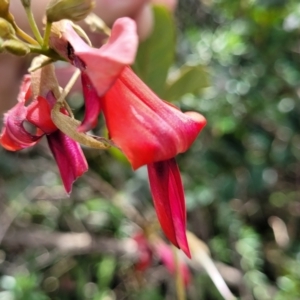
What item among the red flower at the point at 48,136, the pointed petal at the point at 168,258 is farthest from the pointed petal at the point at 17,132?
the pointed petal at the point at 168,258

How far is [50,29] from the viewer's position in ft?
1.08

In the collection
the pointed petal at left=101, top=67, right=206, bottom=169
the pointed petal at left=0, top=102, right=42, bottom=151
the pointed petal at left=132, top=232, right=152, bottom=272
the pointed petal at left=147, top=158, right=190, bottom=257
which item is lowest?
the pointed petal at left=132, top=232, right=152, bottom=272

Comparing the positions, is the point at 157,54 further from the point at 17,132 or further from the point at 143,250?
the point at 143,250

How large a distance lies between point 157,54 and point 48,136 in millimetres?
429

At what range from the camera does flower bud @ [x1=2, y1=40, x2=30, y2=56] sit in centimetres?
30

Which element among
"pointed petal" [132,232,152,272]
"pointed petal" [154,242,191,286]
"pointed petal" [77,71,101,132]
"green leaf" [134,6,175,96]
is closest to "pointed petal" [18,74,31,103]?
"pointed petal" [77,71,101,132]

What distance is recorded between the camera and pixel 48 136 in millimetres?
362

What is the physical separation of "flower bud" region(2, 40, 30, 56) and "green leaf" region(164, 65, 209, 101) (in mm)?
457

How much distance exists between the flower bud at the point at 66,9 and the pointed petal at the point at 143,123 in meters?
0.06

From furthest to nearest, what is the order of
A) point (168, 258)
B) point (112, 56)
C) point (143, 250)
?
1. point (143, 250)
2. point (168, 258)
3. point (112, 56)

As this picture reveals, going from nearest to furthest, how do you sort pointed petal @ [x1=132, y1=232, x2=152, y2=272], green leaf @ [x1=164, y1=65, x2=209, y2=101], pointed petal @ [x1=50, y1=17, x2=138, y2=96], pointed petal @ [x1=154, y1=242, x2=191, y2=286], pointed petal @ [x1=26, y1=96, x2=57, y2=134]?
pointed petal @ [x1=50, y1=17, x2=138, y2=96], pointed petal @ [x1=26, y1=96, x2=57, y2=134], green leaf @ [x1=164, y1=65, x2=209, y2=101], pointed petal @ [x1=154, y1=242, x2=191, y2=286], pointed petal @ [x1=132, y1=232, x2=152, y2=272]

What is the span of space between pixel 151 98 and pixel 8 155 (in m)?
1.12

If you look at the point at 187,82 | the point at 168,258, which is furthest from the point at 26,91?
the point at 168,258

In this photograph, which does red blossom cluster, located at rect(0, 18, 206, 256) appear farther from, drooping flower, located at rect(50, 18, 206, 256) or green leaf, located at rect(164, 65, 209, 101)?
green leaf, located at rect(164, 65, 209, 101)
